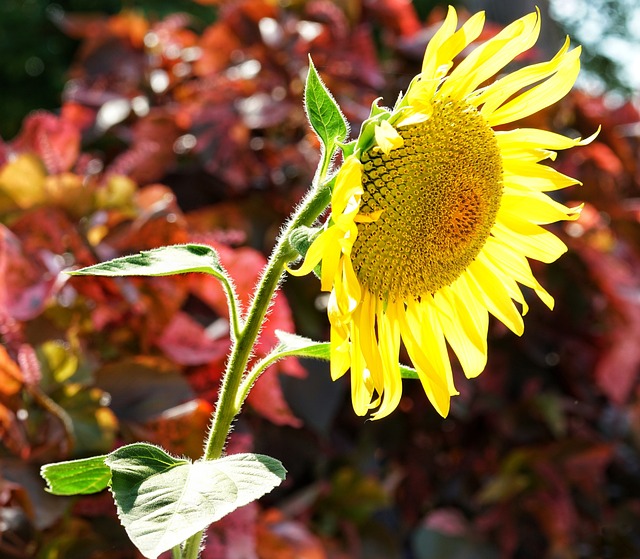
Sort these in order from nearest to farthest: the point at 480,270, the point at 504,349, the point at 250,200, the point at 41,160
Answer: the point at 480,270 → the point at 41,160 → the point at 250,200 → the point at 504,349

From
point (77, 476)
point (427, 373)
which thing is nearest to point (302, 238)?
point (427, 373)

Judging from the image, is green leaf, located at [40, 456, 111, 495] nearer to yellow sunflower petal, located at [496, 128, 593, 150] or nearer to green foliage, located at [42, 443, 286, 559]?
green foliage, located at [42, 443, 286, 559]

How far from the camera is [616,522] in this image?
222cm

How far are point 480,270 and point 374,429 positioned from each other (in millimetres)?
1206

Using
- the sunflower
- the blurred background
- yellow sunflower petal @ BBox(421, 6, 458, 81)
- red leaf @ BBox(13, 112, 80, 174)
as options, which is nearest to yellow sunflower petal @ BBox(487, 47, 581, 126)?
the sunflower

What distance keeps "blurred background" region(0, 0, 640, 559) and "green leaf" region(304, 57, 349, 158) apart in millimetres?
576

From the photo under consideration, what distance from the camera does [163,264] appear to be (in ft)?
2.28

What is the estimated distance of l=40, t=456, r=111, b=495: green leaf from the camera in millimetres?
735

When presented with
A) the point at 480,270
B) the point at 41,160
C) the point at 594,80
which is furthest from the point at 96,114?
the point at 594,80

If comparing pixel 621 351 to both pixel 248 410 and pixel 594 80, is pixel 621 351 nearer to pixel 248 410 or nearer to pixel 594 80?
pixel 248 410

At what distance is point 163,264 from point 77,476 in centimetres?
21

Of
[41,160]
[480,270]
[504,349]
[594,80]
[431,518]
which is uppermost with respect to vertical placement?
[480,270]

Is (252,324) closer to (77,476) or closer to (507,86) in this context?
(77,476)

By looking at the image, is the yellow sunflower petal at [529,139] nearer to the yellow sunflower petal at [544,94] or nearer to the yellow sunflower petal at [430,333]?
the yellow sunflower petal at [544,94]
